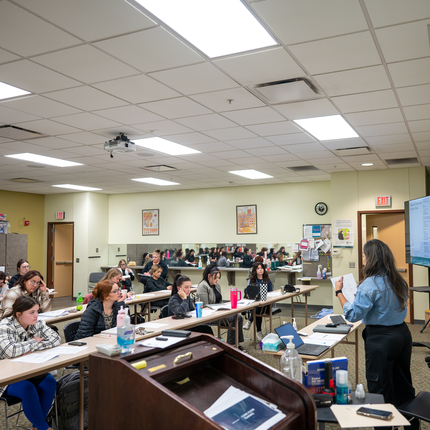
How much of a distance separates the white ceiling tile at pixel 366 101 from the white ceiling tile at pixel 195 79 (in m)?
1.24

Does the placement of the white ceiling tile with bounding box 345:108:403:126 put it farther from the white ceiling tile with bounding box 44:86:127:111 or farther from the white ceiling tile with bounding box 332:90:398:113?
the white ceiling tile with bounding box 44:86:127:111

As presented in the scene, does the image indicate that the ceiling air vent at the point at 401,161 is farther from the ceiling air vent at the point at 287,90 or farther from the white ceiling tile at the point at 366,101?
the ceiling air vent at the point at 287,90

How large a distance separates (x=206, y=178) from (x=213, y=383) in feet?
25.2

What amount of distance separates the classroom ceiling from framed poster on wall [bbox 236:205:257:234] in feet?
12.2

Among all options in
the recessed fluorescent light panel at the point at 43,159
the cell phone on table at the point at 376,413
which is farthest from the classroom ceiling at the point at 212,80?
the cell phone on table at the point at 376,413

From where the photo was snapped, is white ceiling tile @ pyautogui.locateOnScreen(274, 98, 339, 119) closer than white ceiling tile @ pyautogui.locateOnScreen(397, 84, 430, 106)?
No

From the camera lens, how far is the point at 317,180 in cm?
989

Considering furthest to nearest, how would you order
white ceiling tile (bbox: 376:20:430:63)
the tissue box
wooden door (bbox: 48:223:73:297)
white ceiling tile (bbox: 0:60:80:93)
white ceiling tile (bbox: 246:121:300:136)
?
wooden door (bbox: 48:223:73:297), white ceiling tile (bbox: 246:121:300:136), white ceiling tile (bbox: 0:60:80:93), the tissue box, white ceiling tile (bbox: 376:20:430:63)

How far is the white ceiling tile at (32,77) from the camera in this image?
11.0 ft

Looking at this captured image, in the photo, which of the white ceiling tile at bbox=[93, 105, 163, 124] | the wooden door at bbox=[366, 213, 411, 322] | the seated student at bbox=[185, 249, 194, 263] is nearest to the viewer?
the white ceiling tile at bbox=[93, 105, 163, 124]

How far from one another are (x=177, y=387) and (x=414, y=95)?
12.2ft

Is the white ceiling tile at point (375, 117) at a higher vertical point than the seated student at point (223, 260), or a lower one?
higher

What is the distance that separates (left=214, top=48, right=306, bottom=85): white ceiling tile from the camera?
3.20m

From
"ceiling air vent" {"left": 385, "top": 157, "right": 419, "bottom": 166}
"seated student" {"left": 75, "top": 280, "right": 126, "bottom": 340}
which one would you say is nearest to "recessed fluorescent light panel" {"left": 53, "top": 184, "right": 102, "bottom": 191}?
"seated student" {"left": 75, "top": 280, "right": 126, "bottom": 340}
